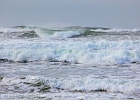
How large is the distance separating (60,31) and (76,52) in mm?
6956

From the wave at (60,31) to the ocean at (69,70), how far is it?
0.19 meters

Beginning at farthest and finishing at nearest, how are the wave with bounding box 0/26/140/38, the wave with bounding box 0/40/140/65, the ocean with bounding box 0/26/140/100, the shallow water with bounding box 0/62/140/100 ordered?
1. the wave with bounding box 0/26/140/38
2. the wave with bounding box 0/40/140/65
3. the ocean with bounding box 0/26/140/100
4. the shallow water with bounding box 0/62/140/100

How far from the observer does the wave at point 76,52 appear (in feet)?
45.0

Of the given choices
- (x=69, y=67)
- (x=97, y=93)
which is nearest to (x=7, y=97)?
(x=97, y=93)

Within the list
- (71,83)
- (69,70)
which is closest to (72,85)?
(71,83)

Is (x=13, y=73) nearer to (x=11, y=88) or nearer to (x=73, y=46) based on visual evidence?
(x=11, y=88)

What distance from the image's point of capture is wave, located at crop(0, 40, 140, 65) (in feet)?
45.0

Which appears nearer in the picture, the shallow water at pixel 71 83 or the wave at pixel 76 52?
the shallow water at pixel 71 83

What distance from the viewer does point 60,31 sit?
21.4 m

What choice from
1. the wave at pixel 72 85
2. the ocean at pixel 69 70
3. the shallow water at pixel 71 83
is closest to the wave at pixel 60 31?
the ocean at pixel 69 70

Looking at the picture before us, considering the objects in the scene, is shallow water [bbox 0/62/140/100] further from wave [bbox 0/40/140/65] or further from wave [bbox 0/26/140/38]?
wave [bbox 0/26/140/38]

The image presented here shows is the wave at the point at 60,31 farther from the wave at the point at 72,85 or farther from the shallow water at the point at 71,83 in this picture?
the wave at the point at 72,85

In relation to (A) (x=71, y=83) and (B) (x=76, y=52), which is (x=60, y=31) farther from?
(A) (x=71, y=83)

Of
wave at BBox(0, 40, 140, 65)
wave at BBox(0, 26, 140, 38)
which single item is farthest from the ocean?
wave at BBox(0, 26, 140, 38)
